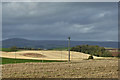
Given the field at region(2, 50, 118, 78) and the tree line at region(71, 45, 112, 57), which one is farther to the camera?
the tree line at region(71, 45, 112, 57)

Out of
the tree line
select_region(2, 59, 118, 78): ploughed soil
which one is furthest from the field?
the tree line

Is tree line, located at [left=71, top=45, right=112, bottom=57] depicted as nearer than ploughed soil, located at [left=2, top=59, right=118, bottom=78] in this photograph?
No

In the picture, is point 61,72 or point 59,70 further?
point 59,70

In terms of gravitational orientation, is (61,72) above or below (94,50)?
below

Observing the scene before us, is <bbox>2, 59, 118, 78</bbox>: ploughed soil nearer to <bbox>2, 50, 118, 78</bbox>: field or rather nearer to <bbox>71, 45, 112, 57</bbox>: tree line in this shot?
<bbox>2, 50, 118, 78</bbox>: field

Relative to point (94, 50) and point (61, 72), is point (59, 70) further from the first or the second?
point (94, 50)

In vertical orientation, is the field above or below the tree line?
below

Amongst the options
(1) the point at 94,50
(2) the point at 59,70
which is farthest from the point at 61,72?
(1) the point at 94,50

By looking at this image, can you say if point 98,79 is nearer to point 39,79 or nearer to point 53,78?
point 53,78

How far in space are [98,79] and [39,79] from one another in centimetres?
289

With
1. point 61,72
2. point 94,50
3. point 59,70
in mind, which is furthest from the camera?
point 94,50

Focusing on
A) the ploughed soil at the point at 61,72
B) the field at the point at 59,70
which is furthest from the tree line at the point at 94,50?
the ploughed soil at the point at 61,72

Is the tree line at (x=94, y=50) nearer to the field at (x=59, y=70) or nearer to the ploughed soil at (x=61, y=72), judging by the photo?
the field at (x=59, y=70)

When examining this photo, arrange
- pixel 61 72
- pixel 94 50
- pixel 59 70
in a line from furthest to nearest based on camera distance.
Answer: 1. pixel 94 50
2. pixel 59 70
3. pixel 61 72
